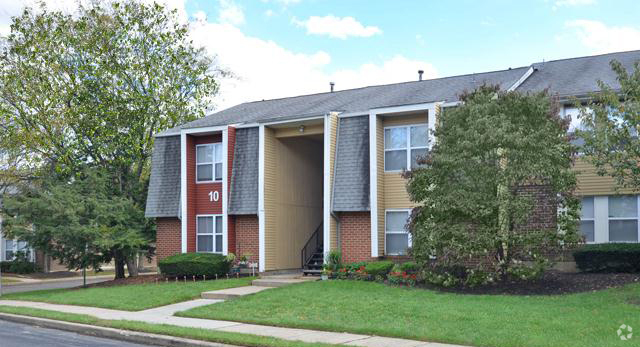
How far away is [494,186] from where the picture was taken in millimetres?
16984

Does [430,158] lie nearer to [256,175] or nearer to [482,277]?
[482,277]

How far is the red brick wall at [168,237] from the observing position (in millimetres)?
26188

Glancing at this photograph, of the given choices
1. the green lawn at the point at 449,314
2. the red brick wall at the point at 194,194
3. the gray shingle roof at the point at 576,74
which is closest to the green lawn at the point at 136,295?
the green lawn at the point at 449,314

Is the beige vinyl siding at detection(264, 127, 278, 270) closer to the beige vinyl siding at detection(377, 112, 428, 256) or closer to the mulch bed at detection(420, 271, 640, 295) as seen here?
the beige vinyl siding at detection(377, 112, 428, 256)

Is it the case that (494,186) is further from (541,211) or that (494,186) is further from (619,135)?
(619,135)

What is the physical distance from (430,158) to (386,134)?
489 cm

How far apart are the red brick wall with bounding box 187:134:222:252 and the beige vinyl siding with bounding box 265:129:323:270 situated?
91.7 inches

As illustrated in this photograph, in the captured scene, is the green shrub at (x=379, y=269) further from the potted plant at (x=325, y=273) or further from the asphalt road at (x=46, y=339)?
the asphalt road at (x=46, y=339)

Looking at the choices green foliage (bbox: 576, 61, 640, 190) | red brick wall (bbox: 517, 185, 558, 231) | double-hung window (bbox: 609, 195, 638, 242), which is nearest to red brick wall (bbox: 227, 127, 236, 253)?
red brick wall (bbox: 517, 185, 558, 231)

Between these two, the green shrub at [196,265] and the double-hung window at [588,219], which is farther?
the green shrub at [196,265]

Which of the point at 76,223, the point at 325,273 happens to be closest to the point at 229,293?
the point at 325,273

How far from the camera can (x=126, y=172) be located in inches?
1204

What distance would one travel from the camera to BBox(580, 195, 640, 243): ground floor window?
18766 millimetres

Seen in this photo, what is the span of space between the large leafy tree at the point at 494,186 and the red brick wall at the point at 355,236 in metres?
4.39
